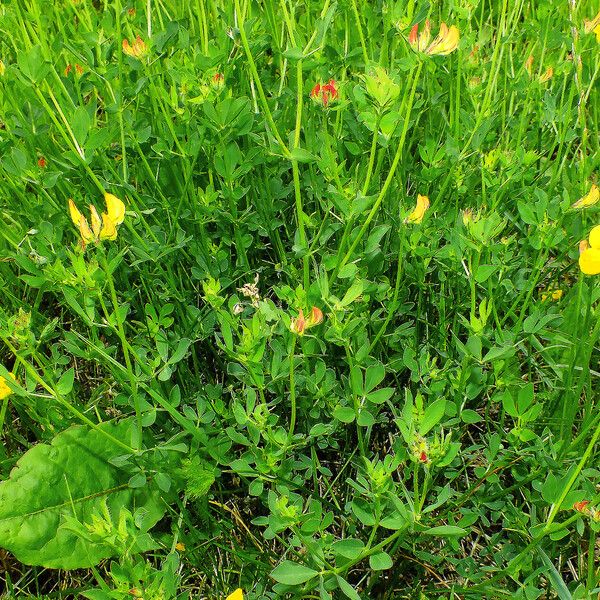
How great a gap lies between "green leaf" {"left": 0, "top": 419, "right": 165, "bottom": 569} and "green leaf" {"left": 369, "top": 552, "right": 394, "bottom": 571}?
58cm

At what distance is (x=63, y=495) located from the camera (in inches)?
72.7

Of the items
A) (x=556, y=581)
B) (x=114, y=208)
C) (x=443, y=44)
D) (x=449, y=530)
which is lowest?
(x=556, y=581)

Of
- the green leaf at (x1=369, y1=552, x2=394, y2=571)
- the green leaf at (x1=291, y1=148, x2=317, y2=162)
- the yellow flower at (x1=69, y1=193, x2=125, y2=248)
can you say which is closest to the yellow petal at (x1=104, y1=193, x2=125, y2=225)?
the yellow flower at (x1=69, y1=193, x2=125, y2=248)

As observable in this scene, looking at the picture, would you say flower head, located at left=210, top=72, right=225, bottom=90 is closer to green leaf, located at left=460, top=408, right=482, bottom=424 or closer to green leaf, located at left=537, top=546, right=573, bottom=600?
green leaf, located at left=460, top=408, right=482, bottom=424

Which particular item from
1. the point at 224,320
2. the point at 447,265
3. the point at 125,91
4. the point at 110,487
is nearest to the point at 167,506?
the point at 110,487

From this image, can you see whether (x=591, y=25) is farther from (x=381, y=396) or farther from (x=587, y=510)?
(x=587, y=510)

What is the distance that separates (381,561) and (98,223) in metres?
0.85

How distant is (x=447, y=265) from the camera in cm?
A: 188

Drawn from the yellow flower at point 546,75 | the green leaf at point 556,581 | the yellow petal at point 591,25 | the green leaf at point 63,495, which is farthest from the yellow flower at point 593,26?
the green leaf at point 63,495

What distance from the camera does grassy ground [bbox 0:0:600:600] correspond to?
1.50 metres

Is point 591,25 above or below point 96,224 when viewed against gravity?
below

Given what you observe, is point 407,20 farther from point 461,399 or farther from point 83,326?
point 83,326

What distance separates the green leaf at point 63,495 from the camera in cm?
176

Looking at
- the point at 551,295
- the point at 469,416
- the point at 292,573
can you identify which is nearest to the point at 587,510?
the point at 469,416
